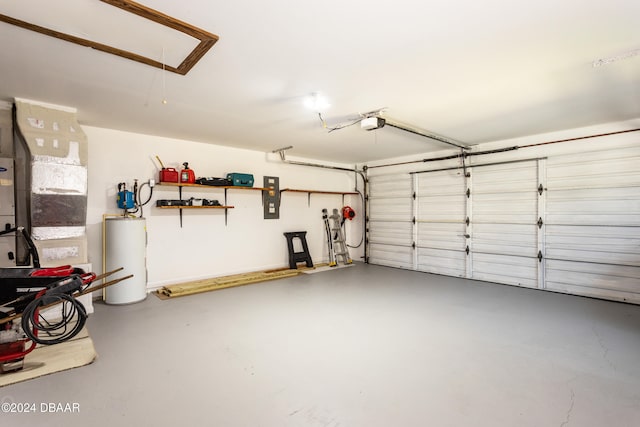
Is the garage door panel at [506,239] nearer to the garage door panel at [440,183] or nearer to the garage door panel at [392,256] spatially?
the garage door panel at [440,183]

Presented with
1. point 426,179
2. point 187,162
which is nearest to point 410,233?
point 426,179

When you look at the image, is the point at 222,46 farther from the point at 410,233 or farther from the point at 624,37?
the point at 410,233

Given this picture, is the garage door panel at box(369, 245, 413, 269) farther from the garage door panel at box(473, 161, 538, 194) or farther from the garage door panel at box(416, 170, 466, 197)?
the garage door panel at box(473, 161, 538, 194)

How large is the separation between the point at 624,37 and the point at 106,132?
6029 mm

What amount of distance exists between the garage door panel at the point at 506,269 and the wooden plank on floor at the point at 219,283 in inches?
140

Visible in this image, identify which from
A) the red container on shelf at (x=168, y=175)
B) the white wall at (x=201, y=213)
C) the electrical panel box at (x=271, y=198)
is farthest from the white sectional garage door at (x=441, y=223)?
the red container on shelf at (x=168, y=175)

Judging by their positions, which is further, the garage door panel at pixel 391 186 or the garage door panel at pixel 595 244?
the garage door panel at pixel 391 186

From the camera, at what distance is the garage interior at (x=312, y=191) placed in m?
2.01

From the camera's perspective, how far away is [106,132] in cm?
453

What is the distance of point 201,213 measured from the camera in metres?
5.41

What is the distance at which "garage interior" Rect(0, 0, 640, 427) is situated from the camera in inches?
79.0

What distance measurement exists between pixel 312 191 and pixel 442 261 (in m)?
3.24

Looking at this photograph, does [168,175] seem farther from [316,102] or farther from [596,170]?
[596,170]

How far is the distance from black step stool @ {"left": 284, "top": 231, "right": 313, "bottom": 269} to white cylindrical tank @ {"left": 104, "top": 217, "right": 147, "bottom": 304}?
2959mm
